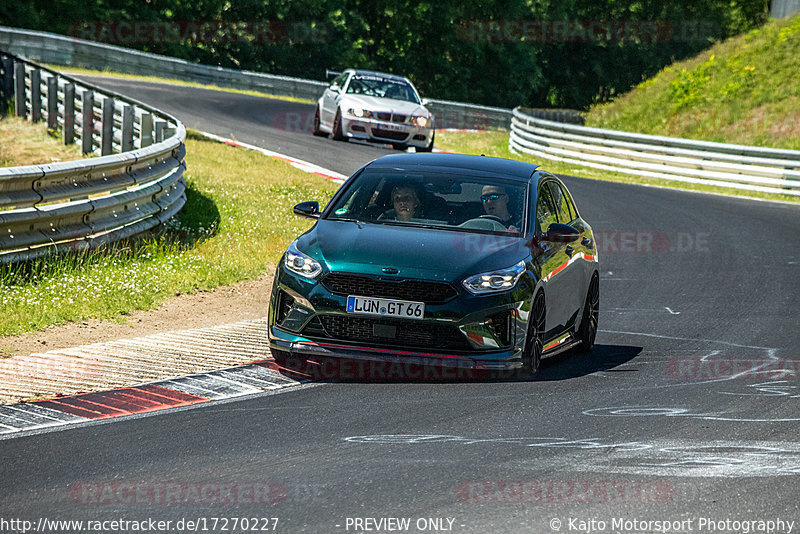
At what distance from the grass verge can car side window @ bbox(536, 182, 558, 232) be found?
12017mm

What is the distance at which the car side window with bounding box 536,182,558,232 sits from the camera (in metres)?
9.09

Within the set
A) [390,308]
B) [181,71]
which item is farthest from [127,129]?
[181,71]

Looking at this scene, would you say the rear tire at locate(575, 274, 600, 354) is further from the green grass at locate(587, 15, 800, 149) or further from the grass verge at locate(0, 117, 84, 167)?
the green grass at locate(587, 15, 800, 149)

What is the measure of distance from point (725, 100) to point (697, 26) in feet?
127

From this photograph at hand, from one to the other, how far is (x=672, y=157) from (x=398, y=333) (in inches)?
832

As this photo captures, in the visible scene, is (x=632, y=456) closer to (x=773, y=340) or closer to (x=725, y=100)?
(x=773, y=340)

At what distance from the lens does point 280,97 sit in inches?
1705

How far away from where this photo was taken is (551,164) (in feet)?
98.7

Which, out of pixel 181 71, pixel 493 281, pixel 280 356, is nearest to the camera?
pixel 493 281

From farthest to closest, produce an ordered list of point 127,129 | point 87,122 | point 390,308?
Result: 1. point 87,122
2. point 127,129
3. point 390,308

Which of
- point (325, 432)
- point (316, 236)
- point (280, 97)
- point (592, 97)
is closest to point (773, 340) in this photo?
point (316, 236)

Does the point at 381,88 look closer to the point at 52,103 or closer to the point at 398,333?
the point at 52,103

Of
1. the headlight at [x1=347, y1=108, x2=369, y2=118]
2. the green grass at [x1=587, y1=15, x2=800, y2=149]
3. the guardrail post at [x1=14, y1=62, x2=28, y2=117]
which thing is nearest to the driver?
the guardrail post at [x1=14, y1=62, x2=28, y2=117]

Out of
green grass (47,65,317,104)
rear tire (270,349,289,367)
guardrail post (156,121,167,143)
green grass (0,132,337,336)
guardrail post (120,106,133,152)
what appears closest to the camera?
rear tire (270,349,289,367)
